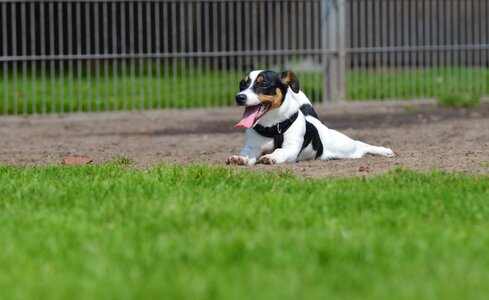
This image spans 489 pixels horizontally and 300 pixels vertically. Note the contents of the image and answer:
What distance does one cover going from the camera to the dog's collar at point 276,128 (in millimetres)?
10086

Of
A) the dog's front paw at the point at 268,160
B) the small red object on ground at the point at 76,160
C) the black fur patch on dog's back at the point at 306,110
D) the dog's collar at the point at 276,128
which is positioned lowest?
the small red object on ground at the point at 76,160

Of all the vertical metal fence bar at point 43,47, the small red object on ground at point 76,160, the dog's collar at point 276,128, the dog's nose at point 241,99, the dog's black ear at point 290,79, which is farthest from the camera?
the vertical metal fence bar at point 43,47

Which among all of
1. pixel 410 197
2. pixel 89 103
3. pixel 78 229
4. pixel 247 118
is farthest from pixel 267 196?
pixel 89 103

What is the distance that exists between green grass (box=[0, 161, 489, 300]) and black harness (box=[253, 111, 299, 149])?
1.20 m

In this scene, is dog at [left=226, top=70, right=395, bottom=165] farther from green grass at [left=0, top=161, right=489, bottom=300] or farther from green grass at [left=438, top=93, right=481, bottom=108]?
green grass at [left=438, top=93, right=481, bottom=108]

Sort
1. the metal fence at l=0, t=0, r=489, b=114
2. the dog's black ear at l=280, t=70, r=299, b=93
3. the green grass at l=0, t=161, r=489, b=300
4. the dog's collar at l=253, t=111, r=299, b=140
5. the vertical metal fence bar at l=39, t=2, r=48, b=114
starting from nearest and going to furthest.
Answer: the green grass at l=0, t=161, r=489, b=300 → the dog's collar at l=253, t=111, r=299, b=140 → the dog's black ear at l=280, t=70, r=299, b=93 → the vertical metal fence bar at l=39, t=2, r=48, b=114 → the metal fence at l=0, t=0, r=489, b=114

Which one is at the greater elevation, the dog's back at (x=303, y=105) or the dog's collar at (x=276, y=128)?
the dog's back at (x=303, y=105)

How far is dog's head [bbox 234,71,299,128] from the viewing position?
990 cm

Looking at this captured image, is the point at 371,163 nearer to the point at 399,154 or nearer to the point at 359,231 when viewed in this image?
Answer: the point at 399,154

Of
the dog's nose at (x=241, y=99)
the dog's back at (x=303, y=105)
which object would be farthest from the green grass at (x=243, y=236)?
the dog's back at (x=303, y=105)

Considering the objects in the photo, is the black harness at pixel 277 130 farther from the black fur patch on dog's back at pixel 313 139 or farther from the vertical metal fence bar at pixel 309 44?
the vertical metal fence bar at pixel 309 44

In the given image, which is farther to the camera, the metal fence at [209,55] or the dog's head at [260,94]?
the metal fence at [209,55]

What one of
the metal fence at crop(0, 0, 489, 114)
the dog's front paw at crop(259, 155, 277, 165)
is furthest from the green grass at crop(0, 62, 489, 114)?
the dog's front paw at crop(259, 155, 277, 165)

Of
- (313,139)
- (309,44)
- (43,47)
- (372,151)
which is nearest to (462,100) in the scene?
(309,44)
